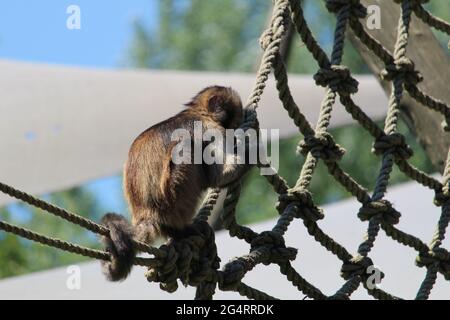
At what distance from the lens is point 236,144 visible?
3012mm

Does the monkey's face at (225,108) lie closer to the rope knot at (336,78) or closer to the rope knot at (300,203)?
the rope knot at (336,78)

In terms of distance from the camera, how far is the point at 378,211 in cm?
312

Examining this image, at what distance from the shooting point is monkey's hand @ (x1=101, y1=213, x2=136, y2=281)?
98.5 inches

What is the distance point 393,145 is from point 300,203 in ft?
1.59

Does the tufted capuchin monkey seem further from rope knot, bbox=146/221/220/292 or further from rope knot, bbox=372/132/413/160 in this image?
rope knot, bbox=372/132/413/160

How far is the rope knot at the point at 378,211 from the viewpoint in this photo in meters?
3.12

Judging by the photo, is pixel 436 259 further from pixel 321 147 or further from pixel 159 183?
pixel 159 183

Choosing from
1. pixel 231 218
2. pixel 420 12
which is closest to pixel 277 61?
pixel 231 218

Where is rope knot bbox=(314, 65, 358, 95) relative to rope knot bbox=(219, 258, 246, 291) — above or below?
above

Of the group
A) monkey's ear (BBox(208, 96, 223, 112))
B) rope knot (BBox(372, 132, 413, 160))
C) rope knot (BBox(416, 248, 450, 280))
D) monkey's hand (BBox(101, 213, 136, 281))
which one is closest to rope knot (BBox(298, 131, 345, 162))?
rope knot (BBox(372, 132, 413, 160))

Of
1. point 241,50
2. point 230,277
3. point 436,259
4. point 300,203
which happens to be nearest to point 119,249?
point 230,277

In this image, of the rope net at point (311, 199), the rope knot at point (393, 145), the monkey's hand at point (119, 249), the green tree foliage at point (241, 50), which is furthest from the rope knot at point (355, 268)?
the green tree foliage at point (241, 50)

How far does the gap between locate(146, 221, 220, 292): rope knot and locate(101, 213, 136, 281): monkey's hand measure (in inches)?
2.7
